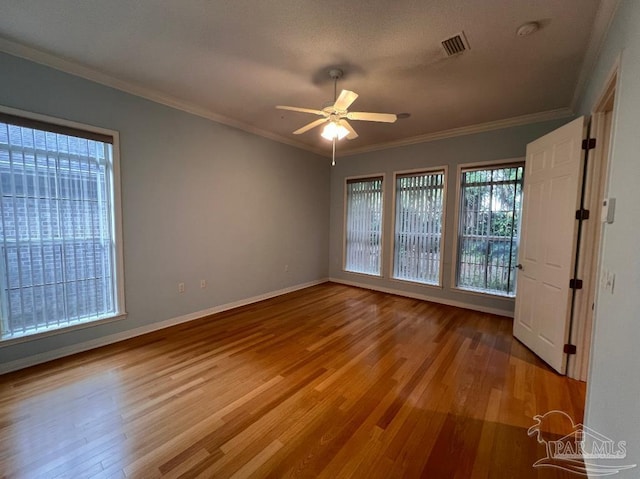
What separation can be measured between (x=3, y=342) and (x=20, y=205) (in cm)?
117

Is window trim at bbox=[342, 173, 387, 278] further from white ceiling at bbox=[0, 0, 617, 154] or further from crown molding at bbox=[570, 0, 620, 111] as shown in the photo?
crown molding at bbox=[570, 0, 620, 111]

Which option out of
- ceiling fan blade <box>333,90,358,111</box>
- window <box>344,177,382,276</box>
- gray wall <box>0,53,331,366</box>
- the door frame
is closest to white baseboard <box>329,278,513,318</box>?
window <box>344,177,382,276</box>

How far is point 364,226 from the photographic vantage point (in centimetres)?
529

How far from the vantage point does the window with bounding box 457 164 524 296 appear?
3.72 m

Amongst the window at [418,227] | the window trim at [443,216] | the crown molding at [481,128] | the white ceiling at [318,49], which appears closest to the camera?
the white ceiling at [318,49]

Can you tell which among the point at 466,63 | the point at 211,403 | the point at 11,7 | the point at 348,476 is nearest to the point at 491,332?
the point at 348,476

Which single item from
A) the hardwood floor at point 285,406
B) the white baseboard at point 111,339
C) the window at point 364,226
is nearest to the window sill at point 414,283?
the window at point 364,226

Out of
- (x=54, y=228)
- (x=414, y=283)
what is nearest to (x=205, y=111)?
(x=54, y=228)

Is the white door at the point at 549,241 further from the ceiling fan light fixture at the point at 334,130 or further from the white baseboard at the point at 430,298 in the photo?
the ceiling fan light fixture at the point at 334,130

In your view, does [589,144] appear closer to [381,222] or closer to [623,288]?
[623,288]

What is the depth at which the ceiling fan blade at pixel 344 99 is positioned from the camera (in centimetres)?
214

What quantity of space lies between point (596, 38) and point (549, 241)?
5.33 ft

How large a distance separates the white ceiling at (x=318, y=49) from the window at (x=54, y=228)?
73 cm

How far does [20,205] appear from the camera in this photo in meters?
2.29
